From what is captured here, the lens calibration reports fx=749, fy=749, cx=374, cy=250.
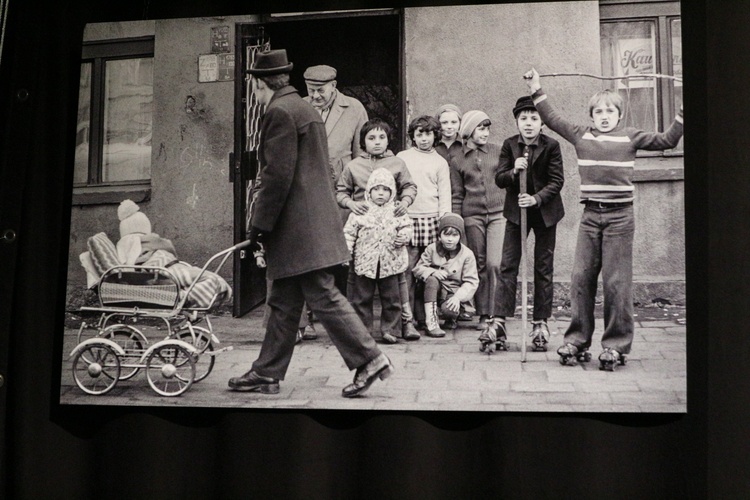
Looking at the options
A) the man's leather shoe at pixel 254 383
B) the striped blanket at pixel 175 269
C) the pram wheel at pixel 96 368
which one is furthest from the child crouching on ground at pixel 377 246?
the pram wheel at pixel 96 368

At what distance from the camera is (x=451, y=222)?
3172 millimetres

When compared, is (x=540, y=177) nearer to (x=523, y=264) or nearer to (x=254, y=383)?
(x=523, y=264)

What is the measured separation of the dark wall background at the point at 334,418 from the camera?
3.00 metres

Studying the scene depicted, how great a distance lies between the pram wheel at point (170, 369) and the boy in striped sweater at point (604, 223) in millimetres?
1572

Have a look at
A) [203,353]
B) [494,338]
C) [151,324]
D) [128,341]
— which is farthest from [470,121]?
[128,341]

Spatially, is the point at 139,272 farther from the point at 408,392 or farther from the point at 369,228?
the point at 408,392

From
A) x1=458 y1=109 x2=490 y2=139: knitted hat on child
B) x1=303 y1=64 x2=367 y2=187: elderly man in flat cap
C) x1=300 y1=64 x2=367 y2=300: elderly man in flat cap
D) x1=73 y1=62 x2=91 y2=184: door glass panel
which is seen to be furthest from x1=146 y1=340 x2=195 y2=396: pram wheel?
x1=458 y1=109 x2=490 y2=139: knitted hat on child

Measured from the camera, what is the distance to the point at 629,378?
302 cm

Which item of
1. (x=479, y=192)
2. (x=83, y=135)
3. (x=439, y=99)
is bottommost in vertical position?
(x=479, y=192)

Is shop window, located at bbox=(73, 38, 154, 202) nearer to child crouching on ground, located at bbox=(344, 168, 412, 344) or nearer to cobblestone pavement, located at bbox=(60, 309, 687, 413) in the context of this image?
cobblestone pavement, located at bbox=(60, 309, 687, 413)

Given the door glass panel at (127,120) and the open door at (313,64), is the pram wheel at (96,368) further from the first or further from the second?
the door glass panel at (127,120)

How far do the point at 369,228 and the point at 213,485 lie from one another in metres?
1.28

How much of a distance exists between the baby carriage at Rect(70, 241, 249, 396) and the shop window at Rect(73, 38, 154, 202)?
414mm

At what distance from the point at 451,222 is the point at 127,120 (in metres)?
1.51
